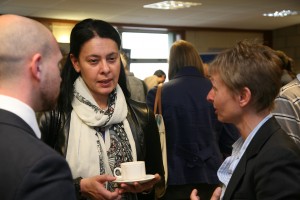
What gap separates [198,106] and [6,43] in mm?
1985

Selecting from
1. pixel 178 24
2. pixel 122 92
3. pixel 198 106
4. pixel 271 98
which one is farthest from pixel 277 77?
pixel 178 24

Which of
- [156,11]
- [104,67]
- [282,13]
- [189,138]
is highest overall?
[156,11]

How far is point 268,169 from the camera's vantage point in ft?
3.96

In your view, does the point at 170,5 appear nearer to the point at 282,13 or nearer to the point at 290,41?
the point at 282,13

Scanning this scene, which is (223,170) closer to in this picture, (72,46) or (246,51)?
(246,51)

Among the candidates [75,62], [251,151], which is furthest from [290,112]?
[75,62]

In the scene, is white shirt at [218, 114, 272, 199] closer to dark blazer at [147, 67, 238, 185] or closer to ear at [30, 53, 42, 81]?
ear at [30, 53, 42, 81]

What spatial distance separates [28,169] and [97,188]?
61 cm

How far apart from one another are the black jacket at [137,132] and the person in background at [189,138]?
40.7 inches

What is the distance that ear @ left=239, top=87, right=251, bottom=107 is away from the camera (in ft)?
4.60

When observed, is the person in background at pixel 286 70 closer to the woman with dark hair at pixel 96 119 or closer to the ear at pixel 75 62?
the woman with dark hair at pixel 96 119

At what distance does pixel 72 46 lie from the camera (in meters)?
1.69

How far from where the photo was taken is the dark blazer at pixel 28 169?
0.83 meters

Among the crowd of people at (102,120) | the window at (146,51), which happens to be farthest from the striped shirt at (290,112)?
the window at (146,51)
